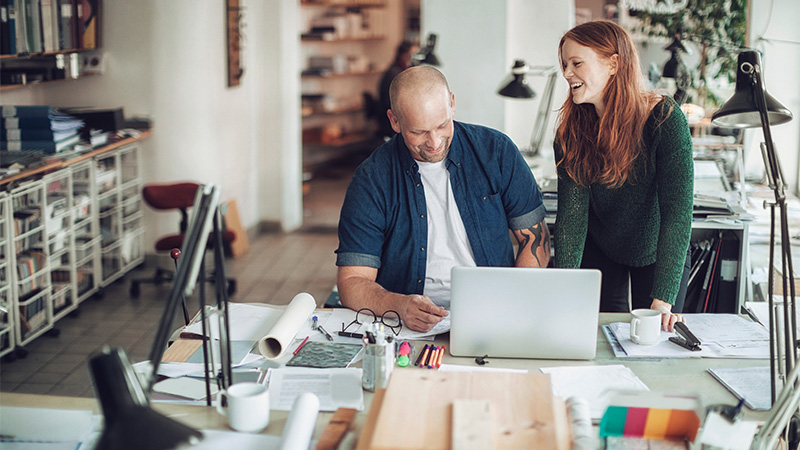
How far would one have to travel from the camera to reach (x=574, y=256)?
2475mm

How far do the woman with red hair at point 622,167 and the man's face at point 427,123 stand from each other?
41 cm

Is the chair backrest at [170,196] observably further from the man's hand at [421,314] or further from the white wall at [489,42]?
the man's hand at [421,314]

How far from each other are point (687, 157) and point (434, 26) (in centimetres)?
349

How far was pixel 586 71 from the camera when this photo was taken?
232 cm

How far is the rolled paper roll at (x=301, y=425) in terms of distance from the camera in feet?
4.58

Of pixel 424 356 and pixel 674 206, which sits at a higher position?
pixel 674 206

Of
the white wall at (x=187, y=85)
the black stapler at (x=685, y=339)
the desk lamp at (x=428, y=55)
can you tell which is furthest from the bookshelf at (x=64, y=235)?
the black stapler at (x=685, y=339)

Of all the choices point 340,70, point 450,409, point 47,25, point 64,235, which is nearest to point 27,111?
point 47,25

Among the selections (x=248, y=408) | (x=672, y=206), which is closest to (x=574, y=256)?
(x=672, y=206)

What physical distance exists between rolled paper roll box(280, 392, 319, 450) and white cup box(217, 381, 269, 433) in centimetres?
6

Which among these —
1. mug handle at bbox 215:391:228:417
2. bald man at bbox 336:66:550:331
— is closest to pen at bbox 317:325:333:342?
bald man at bbox 336:66:550:331

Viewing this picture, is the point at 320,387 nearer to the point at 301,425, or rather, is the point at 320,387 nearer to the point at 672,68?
the point at 301,425

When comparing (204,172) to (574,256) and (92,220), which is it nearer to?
(92,220)

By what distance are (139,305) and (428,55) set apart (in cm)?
229
